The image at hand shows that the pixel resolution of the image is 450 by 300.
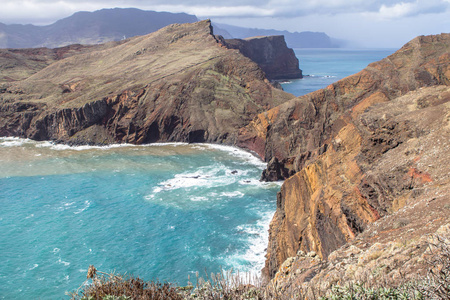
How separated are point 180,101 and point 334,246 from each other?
202ft

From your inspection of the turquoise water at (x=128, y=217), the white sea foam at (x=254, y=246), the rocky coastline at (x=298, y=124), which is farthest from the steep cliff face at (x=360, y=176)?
the turquoise water at (x=128, y=217)

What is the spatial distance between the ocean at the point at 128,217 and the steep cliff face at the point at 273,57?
4707 inches

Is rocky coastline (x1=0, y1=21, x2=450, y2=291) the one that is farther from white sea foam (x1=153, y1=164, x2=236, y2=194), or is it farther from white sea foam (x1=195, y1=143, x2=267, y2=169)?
white sea foam (x1=153, y1=164, x2=236, y2=194)

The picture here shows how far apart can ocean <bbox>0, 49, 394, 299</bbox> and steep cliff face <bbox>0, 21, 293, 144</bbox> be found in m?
11.3

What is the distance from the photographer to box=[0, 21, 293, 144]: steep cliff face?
7369cm

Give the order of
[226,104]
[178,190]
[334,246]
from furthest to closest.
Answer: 1. [226,104]
2. [178,190]
3. [334,246]

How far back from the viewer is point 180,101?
254 ft

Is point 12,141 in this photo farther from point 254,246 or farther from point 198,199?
point 254,246

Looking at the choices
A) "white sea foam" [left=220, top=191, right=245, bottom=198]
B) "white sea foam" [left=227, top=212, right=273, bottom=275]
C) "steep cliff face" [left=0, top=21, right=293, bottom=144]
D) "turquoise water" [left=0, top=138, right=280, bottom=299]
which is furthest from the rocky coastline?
"white sea foam" [left=220, top=191, right=245, bottom=198]

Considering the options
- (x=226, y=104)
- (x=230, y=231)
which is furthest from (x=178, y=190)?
(x=226, y=104)

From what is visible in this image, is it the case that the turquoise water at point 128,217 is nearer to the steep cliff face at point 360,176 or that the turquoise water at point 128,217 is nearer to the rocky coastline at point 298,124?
the rocky coastline at point 298,124

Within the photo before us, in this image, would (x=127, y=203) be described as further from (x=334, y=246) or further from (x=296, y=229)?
(x=334, y=246)

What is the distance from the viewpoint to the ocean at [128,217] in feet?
96.1

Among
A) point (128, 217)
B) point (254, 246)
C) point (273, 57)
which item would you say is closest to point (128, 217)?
point (128, 217)
